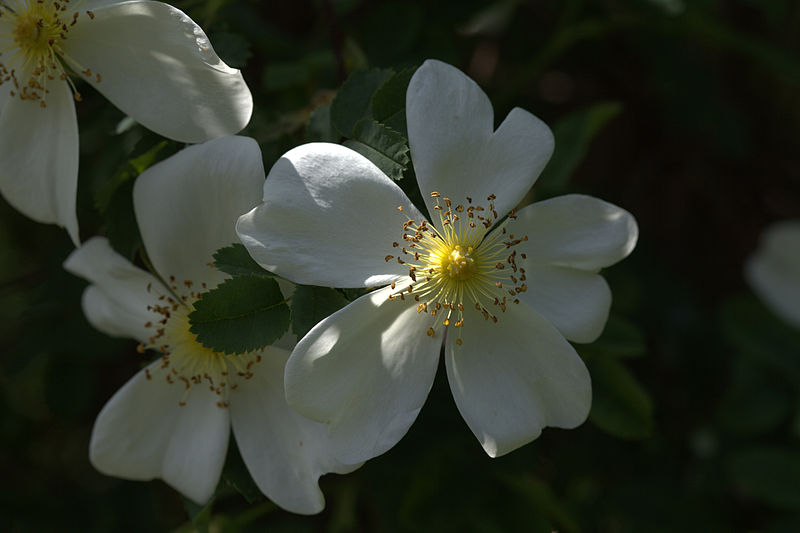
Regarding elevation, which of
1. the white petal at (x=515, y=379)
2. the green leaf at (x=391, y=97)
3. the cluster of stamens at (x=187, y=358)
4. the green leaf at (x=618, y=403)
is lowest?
the green leaf at (x=618, y=403)

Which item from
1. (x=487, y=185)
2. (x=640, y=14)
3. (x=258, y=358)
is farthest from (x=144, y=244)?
(x=640, y=14)

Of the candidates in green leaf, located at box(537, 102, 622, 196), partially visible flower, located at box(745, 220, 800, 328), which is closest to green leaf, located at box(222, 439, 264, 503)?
green leaf, located at box(537, 102, 622, 196)

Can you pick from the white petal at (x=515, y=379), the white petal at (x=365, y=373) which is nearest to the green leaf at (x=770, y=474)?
the white petal at (x=515, y=379)

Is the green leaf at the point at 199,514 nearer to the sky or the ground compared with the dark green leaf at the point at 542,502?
nearer to the sky

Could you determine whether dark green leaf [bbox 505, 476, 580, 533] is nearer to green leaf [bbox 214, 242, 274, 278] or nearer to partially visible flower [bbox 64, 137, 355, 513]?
partially visible flower [bbox 64, 137, 355, 513]

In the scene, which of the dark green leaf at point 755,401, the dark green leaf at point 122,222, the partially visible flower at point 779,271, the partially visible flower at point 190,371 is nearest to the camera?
the partially visible flower at point 190,371

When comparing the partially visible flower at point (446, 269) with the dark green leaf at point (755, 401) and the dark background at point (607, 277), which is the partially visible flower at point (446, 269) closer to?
the dark background at point (607, 277)
